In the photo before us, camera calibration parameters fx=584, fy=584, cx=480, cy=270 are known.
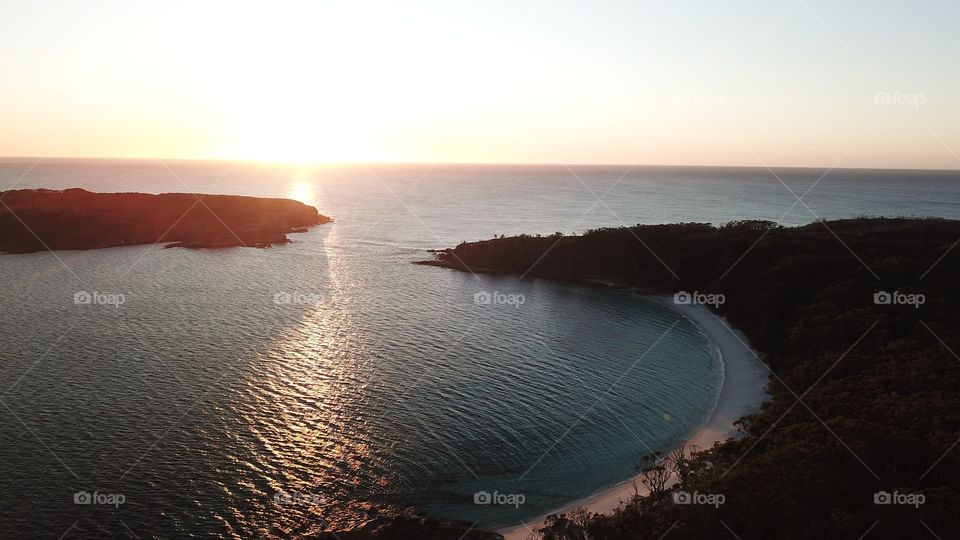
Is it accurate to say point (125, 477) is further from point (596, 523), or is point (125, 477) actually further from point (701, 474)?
point (701, 474)

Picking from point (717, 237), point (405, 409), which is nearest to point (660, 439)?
point (405, 409)
